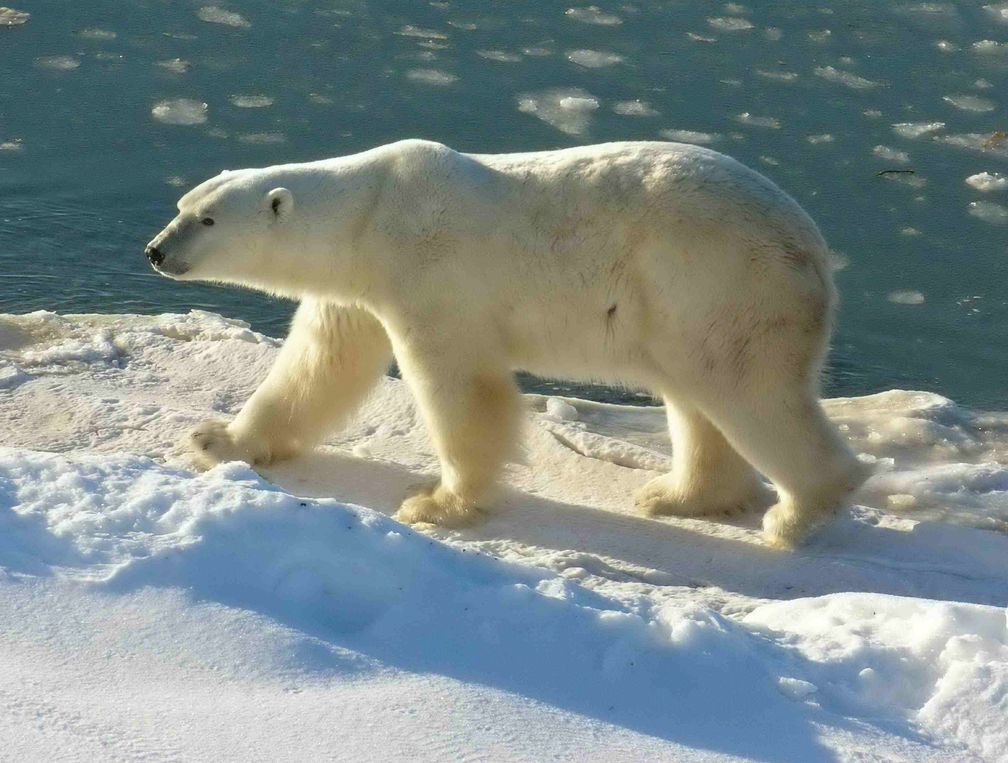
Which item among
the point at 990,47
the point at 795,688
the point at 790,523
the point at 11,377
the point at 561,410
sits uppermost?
the point at 990,47

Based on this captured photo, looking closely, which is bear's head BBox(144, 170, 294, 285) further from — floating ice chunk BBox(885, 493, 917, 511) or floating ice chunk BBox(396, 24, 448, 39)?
floating ice chunk BBox(396, 24, 448, 39)

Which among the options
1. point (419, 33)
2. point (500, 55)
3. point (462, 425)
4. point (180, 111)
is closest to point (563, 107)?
point (500, 55)

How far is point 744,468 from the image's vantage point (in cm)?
523

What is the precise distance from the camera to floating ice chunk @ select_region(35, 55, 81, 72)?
9.05 m

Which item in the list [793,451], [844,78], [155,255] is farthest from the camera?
[844,78]

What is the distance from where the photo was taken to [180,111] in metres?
8.63

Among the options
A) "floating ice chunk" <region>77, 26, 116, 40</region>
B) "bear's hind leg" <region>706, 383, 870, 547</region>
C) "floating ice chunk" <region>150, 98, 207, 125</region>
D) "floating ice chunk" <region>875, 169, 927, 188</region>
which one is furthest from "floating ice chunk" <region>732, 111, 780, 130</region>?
"bear's hind leg" <region>706, 383, 870, 547</region>

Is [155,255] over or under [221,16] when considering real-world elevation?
over

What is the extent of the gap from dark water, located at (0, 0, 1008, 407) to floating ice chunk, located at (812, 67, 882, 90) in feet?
0.09

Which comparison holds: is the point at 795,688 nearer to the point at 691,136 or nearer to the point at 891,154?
the point at 691,136

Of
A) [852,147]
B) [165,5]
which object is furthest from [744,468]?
[165,5]

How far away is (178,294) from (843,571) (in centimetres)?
362

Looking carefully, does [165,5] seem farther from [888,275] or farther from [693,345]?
[693,345]

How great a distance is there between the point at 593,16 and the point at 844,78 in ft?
6.05
